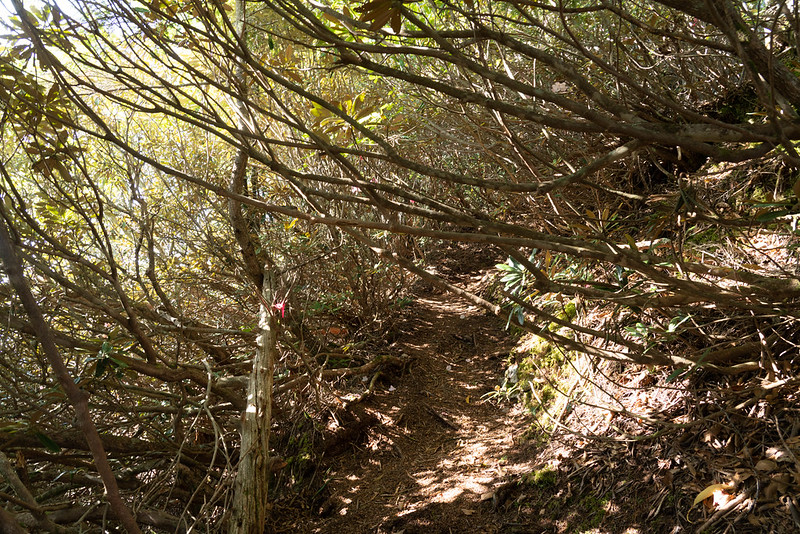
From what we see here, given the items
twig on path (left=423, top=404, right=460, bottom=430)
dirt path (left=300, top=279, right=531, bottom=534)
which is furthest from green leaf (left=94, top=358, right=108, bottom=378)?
twig on path (left=423, top=404, right=460, bottom=430)

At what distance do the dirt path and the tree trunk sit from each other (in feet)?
2.06

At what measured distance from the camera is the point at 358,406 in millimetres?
4402

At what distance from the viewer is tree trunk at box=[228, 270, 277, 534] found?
298 cm

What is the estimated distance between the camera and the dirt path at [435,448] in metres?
3.26

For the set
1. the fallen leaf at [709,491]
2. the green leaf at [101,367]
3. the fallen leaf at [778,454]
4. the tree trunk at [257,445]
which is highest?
the green leaf at [101,367]

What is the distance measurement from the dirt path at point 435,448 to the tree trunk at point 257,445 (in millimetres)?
628

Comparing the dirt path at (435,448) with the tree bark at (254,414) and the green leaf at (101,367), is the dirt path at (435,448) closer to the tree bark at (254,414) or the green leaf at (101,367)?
the tree bark at (254,414)

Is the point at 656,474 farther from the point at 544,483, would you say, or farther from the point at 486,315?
the point at 486,315

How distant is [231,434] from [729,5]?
407cm

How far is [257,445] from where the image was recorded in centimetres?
324

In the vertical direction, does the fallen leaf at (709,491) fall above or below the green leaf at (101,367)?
below

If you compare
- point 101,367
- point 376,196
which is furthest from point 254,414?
point 376,196

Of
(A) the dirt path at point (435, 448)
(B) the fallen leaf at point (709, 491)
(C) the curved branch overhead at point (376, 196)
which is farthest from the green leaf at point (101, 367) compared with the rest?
(B) the fallen leaf at point (709, 491)

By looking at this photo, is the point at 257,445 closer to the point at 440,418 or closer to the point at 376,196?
the point at 440,418
